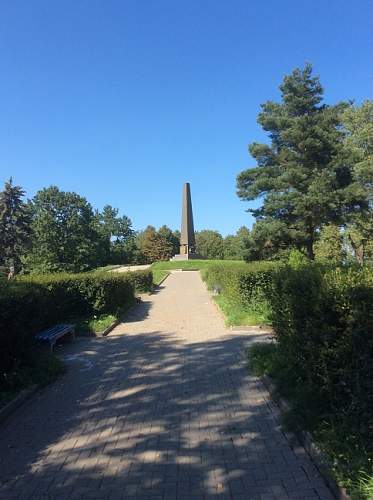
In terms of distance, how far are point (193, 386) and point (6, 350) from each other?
9.06 ft

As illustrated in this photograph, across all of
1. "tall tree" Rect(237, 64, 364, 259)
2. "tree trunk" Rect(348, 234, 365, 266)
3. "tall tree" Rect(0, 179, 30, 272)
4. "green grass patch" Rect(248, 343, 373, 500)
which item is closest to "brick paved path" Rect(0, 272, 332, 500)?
"green grass patch" Rect(248, 343, 373, 500)

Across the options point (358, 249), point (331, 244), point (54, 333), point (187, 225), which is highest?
point (187, 225)

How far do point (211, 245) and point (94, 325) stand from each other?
90969 millimetres

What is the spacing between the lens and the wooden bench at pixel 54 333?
7855 mm

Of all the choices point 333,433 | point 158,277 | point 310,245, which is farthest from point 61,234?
point 333,433

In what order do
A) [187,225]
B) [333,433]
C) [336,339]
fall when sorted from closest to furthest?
[333,433], [336,339], [187,225]

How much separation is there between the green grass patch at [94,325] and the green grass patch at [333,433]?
18.7ft

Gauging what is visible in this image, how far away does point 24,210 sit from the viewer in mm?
51469

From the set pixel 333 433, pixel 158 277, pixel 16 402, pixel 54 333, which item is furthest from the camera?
pixel 158 277

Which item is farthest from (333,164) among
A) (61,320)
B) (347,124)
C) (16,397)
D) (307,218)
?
(16,397)

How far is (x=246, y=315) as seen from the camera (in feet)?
36.1

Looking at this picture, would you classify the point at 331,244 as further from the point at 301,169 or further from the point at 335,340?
the point at 335,340

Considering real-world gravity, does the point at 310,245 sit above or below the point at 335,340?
above

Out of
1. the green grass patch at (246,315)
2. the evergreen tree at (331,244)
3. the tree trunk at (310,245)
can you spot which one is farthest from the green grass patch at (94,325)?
the evergreen tree at (331,244)
